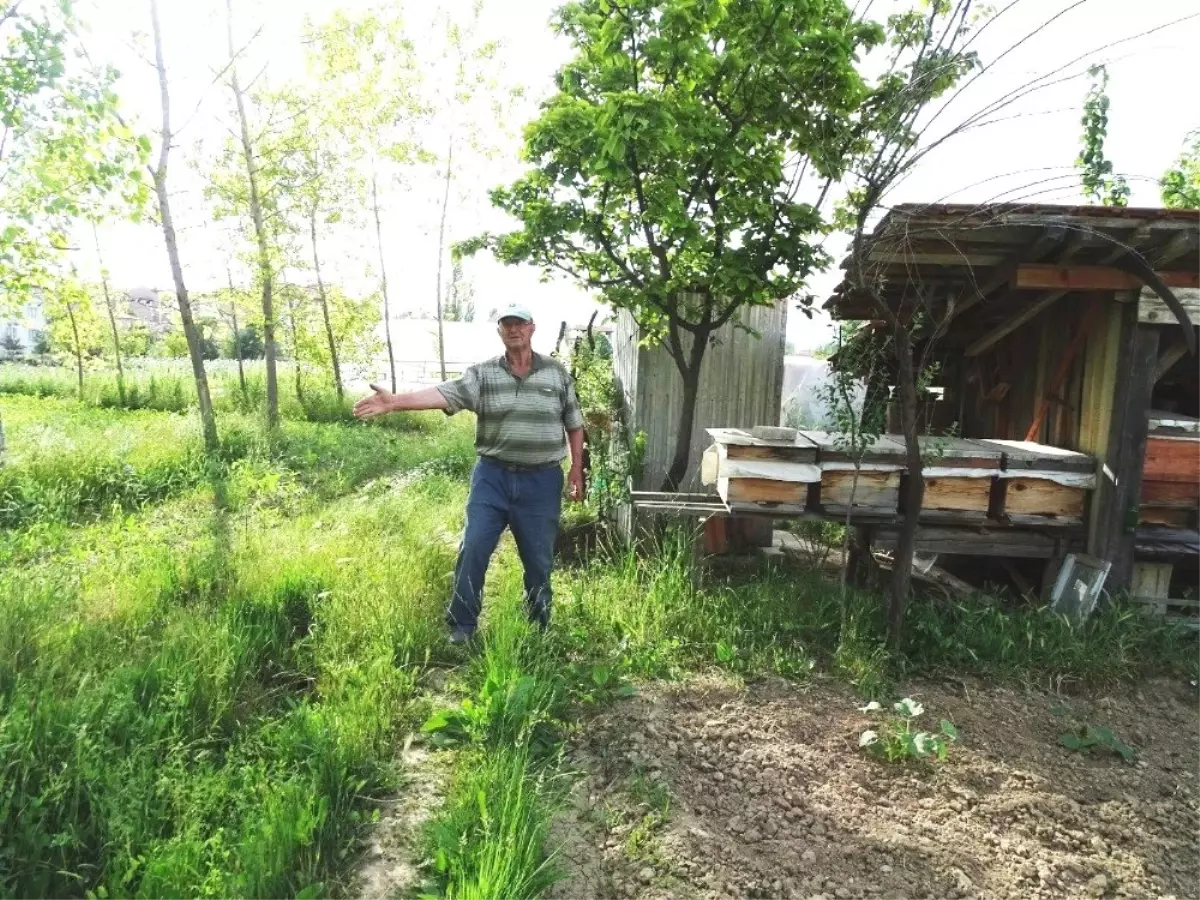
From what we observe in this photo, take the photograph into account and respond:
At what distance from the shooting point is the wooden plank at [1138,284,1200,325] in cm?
493

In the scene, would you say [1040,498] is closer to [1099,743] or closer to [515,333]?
[1099,743]

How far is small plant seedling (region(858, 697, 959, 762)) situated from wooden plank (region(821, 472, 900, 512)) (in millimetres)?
1518

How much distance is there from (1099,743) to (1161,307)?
3.01m

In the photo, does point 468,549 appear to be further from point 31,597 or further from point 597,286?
point 597,286

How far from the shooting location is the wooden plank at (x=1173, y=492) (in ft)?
17.2

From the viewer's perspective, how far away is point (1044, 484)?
16.6 feet

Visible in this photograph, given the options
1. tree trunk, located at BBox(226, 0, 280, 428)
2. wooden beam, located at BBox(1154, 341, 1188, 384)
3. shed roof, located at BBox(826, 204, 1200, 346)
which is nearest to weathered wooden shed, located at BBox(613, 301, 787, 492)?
shed roof, located at BBox(826, 204, 1200, 346)

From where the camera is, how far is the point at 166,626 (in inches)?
164

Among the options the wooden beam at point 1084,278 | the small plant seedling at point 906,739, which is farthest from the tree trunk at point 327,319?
the small plant seedling at point 906,739

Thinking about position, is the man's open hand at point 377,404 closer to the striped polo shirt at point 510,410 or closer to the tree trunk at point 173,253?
the striped polo shirt at point 510,410

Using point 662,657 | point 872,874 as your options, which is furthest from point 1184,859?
point 662,657

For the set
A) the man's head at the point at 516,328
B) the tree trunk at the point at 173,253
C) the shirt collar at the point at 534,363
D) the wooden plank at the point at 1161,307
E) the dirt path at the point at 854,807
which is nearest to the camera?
the dirt path at the point at 854,807

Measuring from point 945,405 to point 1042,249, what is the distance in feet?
10.8

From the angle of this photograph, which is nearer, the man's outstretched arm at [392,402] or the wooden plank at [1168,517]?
the man's outstretched arm at [392,402]
